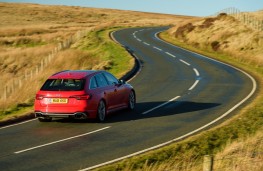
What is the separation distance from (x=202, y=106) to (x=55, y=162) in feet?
30.3

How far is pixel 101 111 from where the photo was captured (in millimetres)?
16219

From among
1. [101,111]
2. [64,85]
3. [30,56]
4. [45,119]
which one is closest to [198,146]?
[101,111]

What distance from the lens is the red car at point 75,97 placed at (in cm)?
1556

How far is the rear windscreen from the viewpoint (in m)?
15.8

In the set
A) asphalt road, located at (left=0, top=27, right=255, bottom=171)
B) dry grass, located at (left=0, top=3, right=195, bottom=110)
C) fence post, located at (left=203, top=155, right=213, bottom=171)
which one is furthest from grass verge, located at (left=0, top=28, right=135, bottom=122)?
fence post, located at (left=203, top=155, right=213, bottom=171)

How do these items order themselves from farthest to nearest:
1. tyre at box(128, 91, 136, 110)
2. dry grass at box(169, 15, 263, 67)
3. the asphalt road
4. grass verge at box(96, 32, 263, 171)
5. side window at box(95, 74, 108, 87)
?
dry grass at box(169, 15, 263, 67) → tyre at box(128, 91, 136, 110) → side window at box(95, 74, 108, 87) → the asphalt road → grass verge at box(96, 32, 263, 171)

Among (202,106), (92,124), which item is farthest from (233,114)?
(92,124)

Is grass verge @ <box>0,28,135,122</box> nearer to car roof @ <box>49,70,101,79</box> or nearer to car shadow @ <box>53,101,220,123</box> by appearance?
car roof @ <box>49,70,101,79</box>

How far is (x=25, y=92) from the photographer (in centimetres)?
3125

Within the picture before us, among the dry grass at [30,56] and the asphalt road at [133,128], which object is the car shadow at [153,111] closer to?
the asphalt road at [133,128]

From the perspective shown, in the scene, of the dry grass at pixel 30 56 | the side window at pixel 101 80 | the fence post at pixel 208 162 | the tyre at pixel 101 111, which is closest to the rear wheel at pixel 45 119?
the tyre at pixel 101 111

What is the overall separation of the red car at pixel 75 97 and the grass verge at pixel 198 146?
3430 mm

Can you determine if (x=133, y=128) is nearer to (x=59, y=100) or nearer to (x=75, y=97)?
(x=75, y=97)

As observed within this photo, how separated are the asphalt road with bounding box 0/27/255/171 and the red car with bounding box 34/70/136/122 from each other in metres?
0.37
